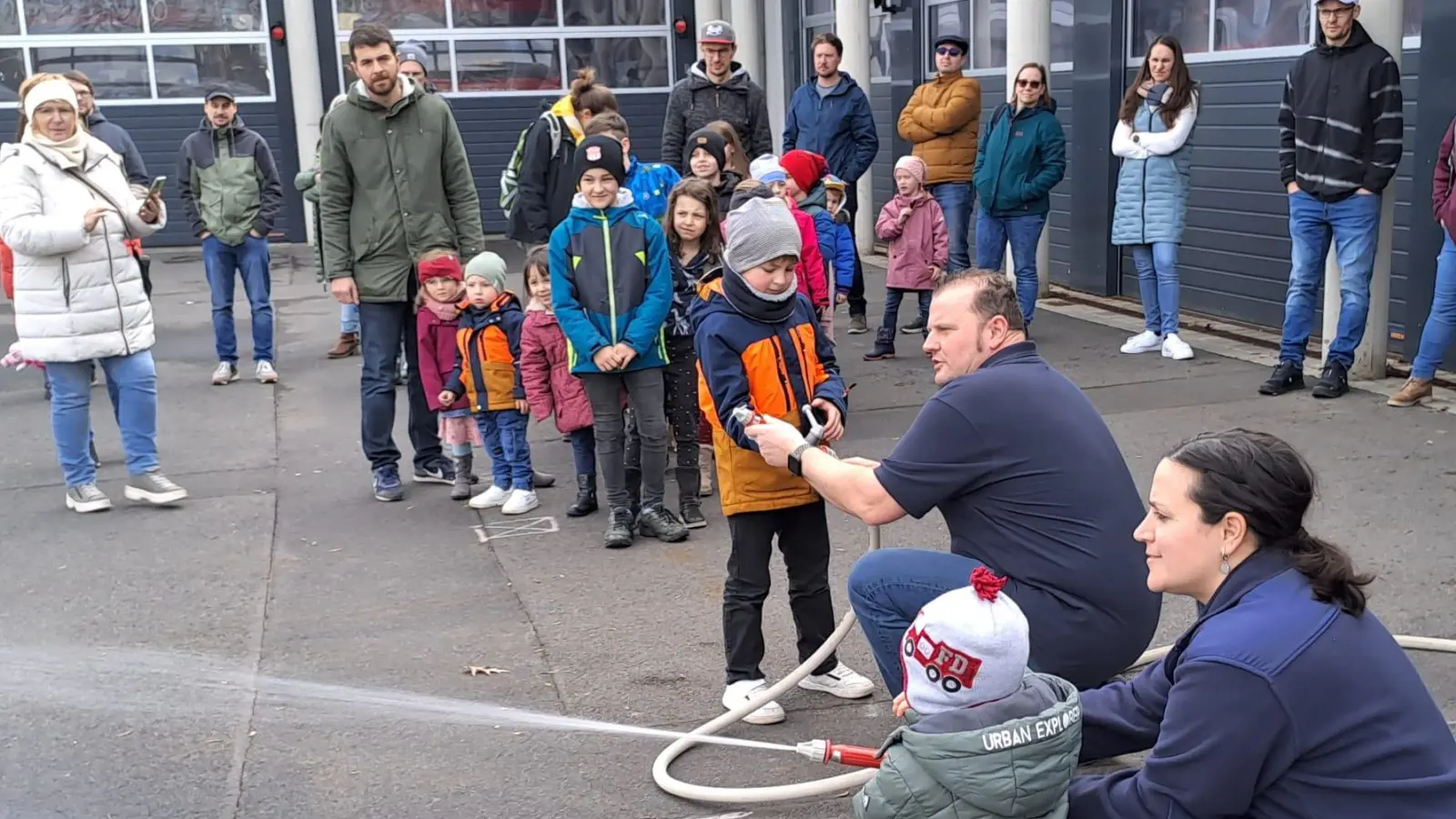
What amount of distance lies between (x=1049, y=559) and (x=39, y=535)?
529 cm

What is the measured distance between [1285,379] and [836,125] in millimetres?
4107

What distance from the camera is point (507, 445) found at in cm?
733

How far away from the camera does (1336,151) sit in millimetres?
8289

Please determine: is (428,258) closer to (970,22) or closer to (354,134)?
(354,134)

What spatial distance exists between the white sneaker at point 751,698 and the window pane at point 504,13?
15.9 metres

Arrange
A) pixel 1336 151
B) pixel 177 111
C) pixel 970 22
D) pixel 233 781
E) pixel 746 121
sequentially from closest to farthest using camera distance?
pixel 233 781 → pixel 1336 151 → pixel 746 121 → pixel 970 22 → pixel 177 111

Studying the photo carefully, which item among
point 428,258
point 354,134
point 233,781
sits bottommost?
point 233,781

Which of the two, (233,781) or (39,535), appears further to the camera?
(39,535)

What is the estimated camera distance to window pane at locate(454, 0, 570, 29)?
19188mm

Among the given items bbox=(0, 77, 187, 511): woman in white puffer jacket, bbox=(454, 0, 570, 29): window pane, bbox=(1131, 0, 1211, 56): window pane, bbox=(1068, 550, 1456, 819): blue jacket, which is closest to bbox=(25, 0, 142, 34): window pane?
bbox=(454, 0, 570, 29): window pane

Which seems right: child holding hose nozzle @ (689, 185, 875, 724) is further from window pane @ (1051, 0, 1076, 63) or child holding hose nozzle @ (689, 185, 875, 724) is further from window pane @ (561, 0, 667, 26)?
window pane @ (561, 0, 667, 26)

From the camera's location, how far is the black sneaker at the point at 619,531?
263 inches

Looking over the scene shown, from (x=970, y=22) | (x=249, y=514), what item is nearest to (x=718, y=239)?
(x=249, y=514)

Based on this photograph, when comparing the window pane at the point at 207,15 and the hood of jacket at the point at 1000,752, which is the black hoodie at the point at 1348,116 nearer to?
the hood of jacket at the point at 1000,752
